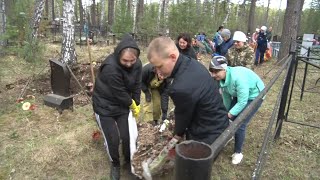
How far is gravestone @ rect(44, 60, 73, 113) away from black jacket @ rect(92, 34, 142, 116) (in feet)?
7.49

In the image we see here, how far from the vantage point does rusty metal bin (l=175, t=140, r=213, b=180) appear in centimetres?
84

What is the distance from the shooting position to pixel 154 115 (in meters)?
4.99

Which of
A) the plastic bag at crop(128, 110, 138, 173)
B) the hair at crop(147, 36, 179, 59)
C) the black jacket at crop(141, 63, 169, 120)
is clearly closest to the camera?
the hair at crop(147, 36, 179, 59)

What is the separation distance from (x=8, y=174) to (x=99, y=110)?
5.01 feet

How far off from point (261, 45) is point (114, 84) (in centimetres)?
953

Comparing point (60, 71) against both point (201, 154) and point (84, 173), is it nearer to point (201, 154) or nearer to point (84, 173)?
point (84, 173)

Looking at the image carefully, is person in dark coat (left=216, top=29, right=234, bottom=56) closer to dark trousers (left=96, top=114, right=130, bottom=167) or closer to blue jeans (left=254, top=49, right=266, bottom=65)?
dark trousers (left=96, top=114, right=130, bottom=167)

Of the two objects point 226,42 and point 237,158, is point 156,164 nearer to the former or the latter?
point 237,158

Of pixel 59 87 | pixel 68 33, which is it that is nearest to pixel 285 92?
pixel 59 87

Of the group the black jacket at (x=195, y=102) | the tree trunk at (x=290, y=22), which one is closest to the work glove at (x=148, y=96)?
the black jacket at (x=195, y=102)

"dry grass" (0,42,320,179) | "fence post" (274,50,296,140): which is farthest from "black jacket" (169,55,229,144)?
"fence post" (274,50,296,140)

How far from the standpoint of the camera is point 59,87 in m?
5.64

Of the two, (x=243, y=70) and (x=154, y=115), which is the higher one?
(x=243, y=70)

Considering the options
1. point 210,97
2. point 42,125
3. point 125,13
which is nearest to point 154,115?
point 42,125
